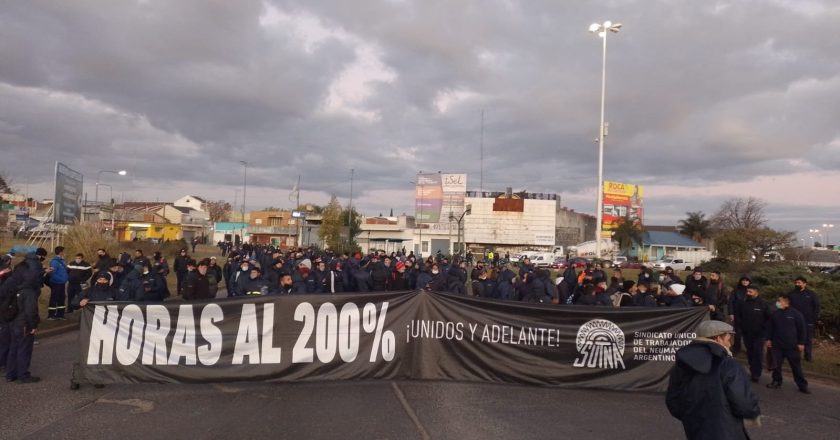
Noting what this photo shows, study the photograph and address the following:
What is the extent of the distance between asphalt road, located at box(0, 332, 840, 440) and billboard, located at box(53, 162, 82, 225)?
2466 cm

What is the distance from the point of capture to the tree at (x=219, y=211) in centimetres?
11801

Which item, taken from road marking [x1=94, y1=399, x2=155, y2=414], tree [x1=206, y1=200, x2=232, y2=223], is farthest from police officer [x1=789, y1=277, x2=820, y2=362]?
tree [x1=206, y1=200, x2=232, y2=223]

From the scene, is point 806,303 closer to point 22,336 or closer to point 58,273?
point 22,336

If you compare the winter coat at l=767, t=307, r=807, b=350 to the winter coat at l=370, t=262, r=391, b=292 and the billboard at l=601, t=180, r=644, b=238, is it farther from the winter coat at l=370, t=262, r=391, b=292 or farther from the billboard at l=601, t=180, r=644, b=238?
the billboard at l=601, t=180, r=644, b=238

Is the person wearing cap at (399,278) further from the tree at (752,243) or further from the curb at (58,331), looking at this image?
the tree at (752,243)

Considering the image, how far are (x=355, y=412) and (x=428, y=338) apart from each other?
1.78 meters

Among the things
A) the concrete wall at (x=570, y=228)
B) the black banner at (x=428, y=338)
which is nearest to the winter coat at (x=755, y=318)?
the black banner at (x=428, y=338)

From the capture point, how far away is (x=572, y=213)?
83.6 m

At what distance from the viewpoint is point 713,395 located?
11.9ft

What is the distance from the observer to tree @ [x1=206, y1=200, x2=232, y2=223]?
387 feet

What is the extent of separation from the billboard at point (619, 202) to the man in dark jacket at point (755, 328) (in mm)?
77549

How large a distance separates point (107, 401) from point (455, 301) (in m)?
4.62

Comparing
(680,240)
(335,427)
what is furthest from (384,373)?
(680,240)

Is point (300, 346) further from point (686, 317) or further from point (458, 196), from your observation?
point (458, 196)
